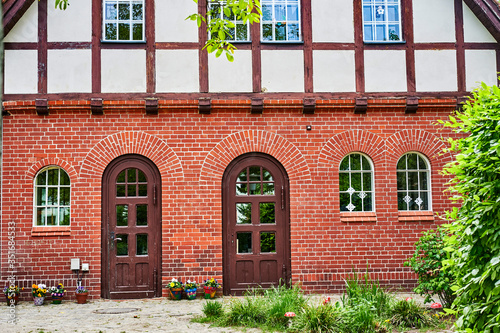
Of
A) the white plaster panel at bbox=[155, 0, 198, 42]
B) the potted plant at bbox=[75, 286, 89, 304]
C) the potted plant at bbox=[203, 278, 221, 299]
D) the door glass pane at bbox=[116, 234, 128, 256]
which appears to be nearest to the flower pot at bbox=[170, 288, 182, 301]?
the potted plant at bbox=[203, 278, 221, 299]

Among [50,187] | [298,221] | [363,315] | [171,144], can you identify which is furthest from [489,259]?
[50,187]

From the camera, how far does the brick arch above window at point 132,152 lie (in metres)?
9.59

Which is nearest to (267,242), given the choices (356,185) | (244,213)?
(244,213)

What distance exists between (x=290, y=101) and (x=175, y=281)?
4.00 meters

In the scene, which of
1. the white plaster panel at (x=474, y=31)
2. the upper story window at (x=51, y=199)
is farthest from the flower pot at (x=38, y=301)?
the white plaster panel at (x=474, y=31)

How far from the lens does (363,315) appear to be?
5.97 m

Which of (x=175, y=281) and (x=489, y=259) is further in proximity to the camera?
(x=175, y=281)

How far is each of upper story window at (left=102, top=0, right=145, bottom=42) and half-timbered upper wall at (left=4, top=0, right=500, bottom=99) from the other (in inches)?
5.8

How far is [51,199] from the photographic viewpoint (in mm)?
9648

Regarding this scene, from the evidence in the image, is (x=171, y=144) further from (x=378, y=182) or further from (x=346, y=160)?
(x=378, y=182)

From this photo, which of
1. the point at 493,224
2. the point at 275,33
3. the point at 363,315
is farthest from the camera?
the point at 275,33

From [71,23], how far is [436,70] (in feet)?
23.4

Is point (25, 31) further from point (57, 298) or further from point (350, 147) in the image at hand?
point (350, 147)

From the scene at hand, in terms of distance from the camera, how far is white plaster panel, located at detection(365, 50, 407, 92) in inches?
389
